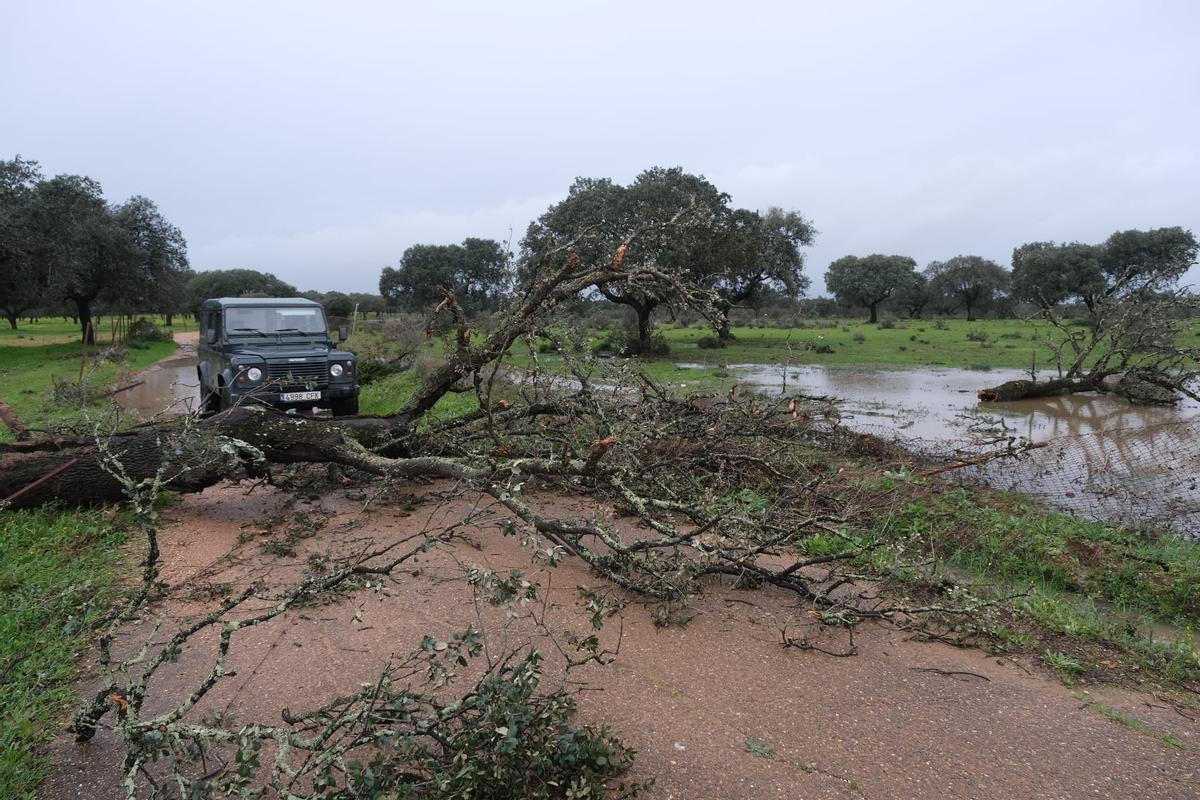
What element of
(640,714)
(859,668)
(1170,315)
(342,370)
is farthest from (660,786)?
(1170,315)

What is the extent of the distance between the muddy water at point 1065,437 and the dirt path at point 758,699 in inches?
174

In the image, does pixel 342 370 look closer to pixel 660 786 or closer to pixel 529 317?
pixel 529 317

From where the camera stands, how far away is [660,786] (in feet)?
9.70

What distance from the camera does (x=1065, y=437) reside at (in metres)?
11.0

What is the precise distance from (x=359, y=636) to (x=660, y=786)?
2081 millimetres

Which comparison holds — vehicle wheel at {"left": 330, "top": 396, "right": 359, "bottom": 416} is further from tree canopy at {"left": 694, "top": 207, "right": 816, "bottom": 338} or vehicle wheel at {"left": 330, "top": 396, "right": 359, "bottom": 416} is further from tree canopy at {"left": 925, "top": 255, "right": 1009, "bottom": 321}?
tree canopy at {"left": 925, "top": 255, "right": 1009, "bottom": 321}

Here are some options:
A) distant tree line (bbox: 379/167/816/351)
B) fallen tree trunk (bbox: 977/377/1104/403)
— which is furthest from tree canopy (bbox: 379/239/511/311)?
fallen tree trunk (bbox: 977/377/1104/403)

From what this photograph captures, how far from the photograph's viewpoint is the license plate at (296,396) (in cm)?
1009

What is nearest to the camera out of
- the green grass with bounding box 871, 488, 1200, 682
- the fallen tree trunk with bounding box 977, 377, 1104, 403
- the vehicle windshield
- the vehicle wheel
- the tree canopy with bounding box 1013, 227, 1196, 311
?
the green grass with bounding box 871, 488, 1200, 682

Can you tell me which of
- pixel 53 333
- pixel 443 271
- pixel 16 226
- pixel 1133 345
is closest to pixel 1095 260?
pixel 1133 345

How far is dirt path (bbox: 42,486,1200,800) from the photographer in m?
3.02

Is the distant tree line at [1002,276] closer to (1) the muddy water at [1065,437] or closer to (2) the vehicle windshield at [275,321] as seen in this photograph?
(1) the muddy water at [1065,437]

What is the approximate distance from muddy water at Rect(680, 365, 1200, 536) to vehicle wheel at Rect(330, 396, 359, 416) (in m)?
6.53

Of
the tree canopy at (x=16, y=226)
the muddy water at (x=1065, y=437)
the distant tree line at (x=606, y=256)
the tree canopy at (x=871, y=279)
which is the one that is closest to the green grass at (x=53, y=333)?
the distant tree line at (x=606, y=256)
